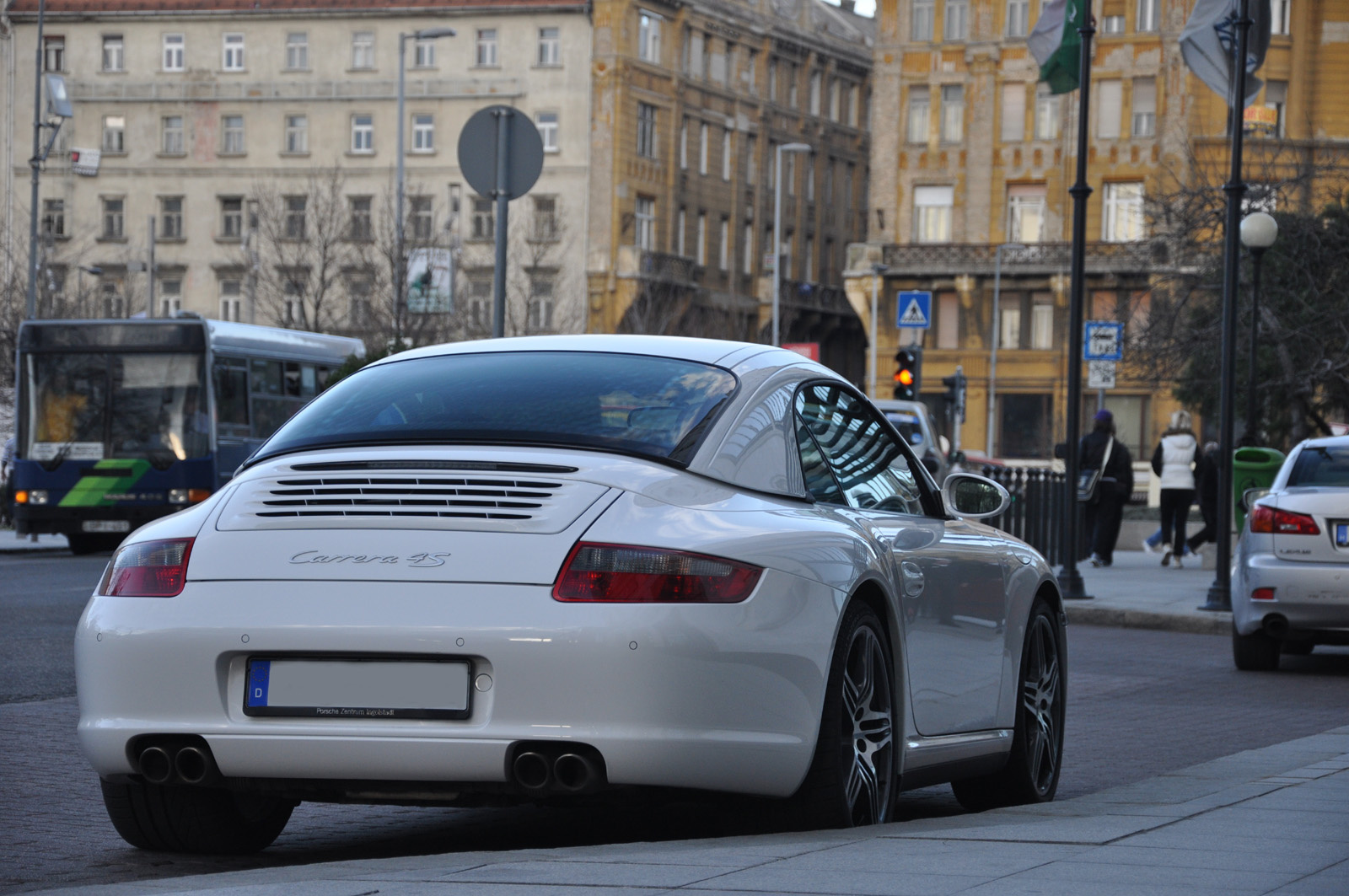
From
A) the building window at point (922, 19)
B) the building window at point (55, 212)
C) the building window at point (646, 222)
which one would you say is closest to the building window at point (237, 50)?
the building window at point (55, 212)

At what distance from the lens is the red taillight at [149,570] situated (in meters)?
5.52

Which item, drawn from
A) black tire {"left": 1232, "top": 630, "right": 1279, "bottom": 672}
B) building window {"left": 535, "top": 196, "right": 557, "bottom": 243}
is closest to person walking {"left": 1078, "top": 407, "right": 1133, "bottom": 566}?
black tire {"left": 1232, "top": 630, "right": 1279, "bottom": 672}

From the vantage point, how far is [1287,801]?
664 centimetres

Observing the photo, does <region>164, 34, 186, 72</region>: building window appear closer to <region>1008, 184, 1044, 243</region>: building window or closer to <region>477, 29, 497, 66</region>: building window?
<region>477, 29, 497, 66</region>: building window

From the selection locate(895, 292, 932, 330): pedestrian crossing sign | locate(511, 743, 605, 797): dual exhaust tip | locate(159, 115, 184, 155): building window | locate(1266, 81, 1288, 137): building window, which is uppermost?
locate(1266, 81, 1288, 137): building window

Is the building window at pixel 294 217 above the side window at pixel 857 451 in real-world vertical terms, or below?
above

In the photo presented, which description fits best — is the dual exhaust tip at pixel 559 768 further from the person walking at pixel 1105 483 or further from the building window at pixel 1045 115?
the building window at pixel 1045 115

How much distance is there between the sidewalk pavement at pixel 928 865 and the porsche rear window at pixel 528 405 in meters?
1.09

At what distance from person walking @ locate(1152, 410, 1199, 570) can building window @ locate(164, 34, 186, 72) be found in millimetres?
60085

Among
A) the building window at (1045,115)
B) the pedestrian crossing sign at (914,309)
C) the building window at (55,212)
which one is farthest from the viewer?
the building window at (55,212)

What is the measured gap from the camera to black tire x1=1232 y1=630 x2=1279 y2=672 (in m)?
14.5

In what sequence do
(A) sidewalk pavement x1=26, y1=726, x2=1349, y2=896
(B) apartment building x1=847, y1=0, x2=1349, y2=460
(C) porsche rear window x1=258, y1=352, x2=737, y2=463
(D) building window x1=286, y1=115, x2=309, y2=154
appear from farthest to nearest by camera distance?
1. (D) building window x1=286, y1=115, x2=309, y2=154
2. (B) apartment building x1=847, y1=0, x2=1349, y2=460
3. (C) porsche rear window x1=258, y1=352, x2=737, y2=463
4. (A) sidewalk pavement x1=26, y1=726, x2=1349, y2=896

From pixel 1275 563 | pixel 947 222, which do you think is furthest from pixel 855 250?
pixel 1275 563

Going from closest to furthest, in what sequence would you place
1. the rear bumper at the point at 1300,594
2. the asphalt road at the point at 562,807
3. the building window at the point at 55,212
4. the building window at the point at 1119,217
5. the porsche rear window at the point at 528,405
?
1. the porsche rear window at the point at 528,405
2. the asphalt road at the point at 562,807
3. the rear bumper at the point at 1300,594
4. the building window at the point at 1119,217
5. the building window at the point at 55,212
